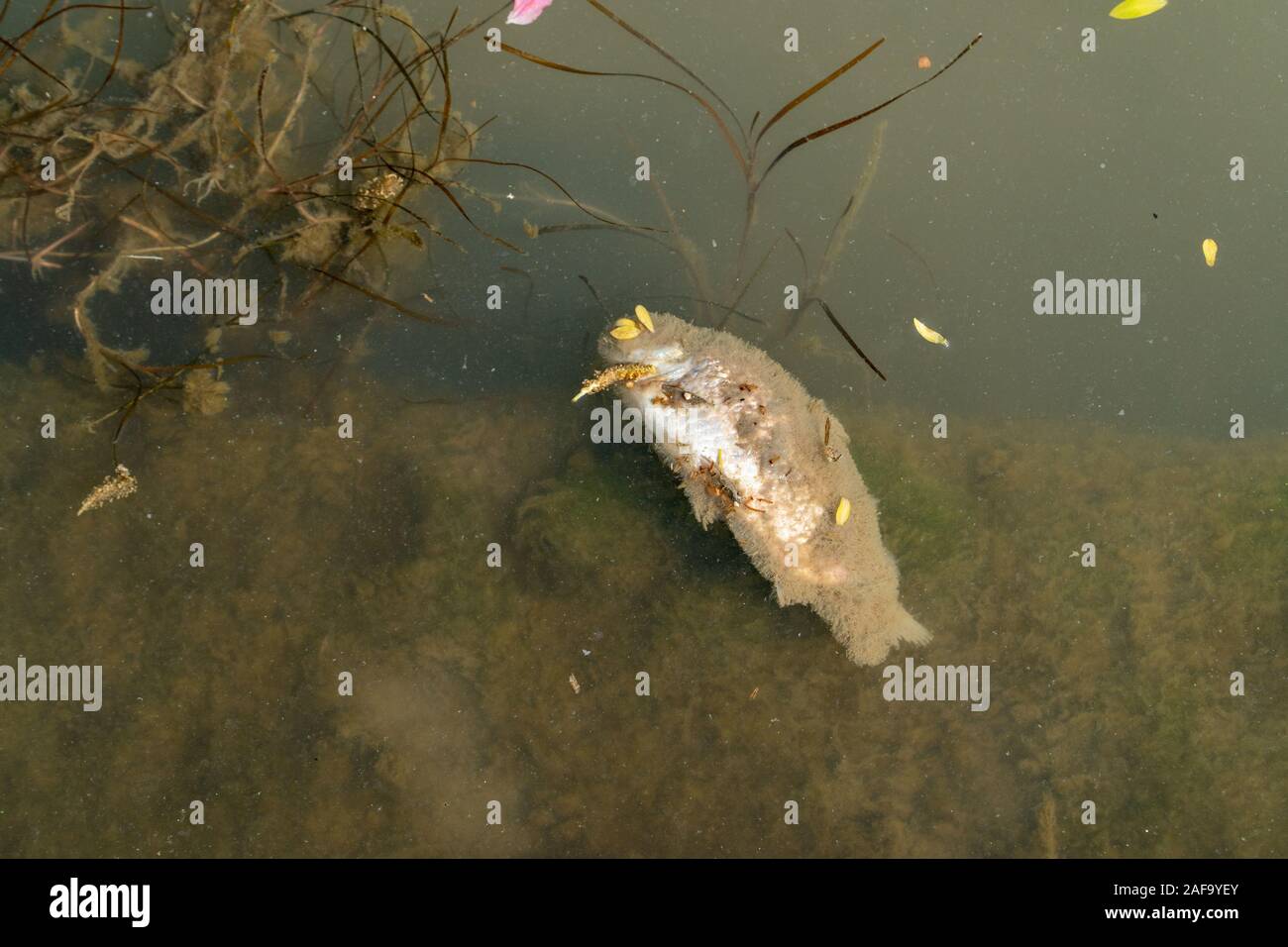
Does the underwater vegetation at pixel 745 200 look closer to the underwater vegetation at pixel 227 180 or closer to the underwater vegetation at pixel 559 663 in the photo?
the underwater vegetation at pixel 227 180

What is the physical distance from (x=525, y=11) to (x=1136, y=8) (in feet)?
10.4

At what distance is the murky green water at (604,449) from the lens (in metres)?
4.02

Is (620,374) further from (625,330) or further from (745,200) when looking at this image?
(745,200)

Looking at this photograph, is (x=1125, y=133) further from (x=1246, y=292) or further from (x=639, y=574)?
(x=639, y=574)

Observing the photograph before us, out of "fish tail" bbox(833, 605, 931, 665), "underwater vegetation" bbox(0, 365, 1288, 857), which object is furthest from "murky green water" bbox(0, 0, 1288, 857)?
"fish tail" bbox(833, 605, 931, 665)

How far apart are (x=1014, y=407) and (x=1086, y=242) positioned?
989mm

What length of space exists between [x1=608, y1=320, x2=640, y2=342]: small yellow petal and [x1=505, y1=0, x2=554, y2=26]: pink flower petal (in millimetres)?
1728

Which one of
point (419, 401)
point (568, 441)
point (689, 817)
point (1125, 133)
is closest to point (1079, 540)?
point (1125, 133)

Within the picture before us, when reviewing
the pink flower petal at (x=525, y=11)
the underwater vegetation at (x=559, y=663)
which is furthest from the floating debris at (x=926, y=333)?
the pink flower petal at (x=525, y=11)

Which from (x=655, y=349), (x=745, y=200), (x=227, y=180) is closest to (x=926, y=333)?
(x=745, y=200)

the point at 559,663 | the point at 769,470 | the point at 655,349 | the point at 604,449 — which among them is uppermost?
the point at 655,349

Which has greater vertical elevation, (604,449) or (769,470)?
(604,449)

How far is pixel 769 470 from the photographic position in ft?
12.3

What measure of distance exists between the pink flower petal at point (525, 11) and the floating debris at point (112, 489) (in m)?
3.15
